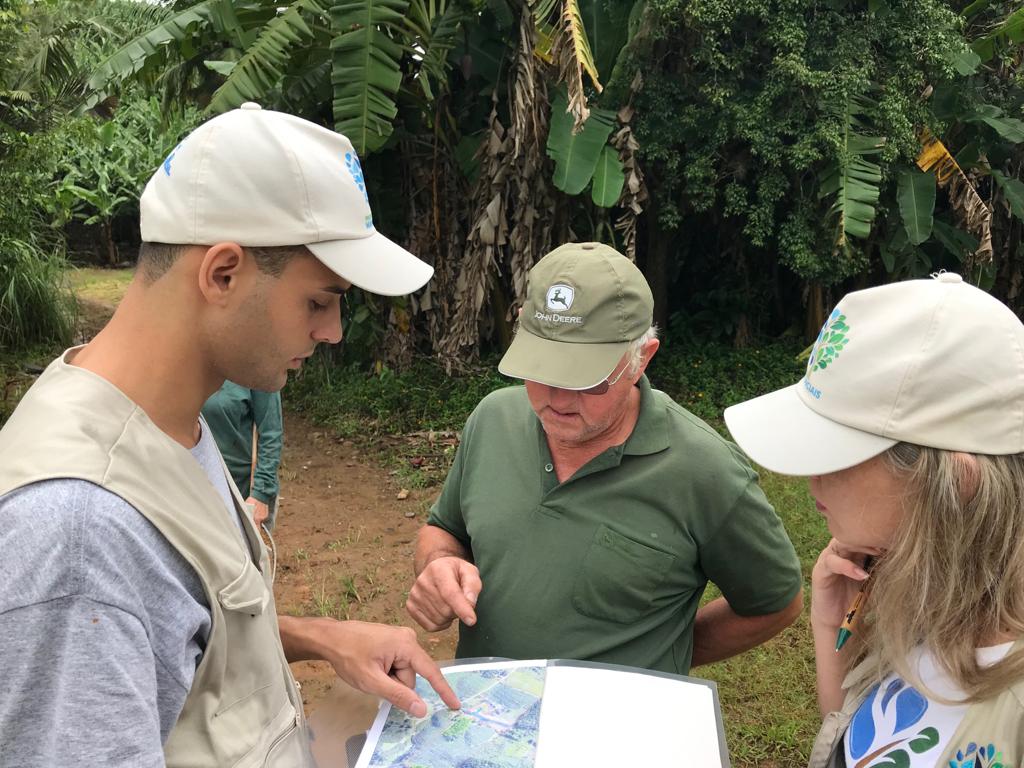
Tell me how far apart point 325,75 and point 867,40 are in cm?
427

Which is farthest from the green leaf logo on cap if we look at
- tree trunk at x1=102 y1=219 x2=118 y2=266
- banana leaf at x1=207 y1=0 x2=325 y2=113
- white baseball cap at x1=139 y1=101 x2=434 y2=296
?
tree trunk at x1=102 y1=219 x2=118 y2=266

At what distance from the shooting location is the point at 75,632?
35.6 inches

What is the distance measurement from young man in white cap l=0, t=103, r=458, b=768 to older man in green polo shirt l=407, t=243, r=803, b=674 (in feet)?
1.36

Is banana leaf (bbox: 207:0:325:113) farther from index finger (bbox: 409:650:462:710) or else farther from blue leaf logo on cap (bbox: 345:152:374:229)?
index finger (bbox: 409:650:462:710)

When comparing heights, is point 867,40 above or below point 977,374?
above

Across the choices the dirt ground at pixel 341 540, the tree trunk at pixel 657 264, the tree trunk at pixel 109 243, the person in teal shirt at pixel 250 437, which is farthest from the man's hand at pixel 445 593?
the tree trunk at pixel 109 243

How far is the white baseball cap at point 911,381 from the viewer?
3.72 ft

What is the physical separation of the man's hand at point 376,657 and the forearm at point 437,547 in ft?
1.53

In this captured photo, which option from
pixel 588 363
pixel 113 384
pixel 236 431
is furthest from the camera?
pixel 236 431

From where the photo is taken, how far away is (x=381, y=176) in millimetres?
7633

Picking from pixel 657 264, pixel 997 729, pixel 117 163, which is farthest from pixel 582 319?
pixel 117 163

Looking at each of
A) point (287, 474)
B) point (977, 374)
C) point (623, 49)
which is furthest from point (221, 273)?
point (623, 49)

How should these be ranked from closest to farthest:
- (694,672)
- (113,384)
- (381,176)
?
(113,384) → (694,672) → (381,176)

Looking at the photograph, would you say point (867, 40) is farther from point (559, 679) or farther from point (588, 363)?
point (559, 679)
